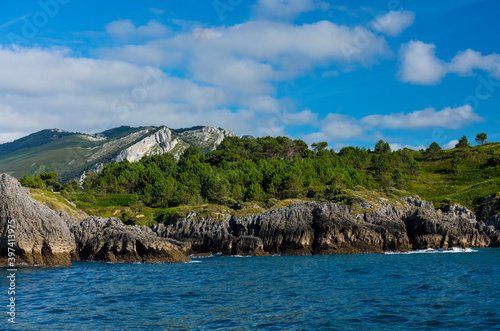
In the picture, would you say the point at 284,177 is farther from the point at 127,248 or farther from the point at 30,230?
the point at 30,230

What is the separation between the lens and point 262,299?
24.8 meters

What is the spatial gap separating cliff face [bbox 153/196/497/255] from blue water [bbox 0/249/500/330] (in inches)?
1035

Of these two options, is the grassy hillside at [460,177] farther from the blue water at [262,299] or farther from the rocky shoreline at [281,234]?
the blue water at [262,299]

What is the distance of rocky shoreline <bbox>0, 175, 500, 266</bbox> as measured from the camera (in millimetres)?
52688

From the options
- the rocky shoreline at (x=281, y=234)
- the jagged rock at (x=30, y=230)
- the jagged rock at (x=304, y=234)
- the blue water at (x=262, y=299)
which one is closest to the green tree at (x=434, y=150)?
the rocky shoreline at (x=281, y=234)

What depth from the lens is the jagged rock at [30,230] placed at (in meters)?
Result: 39.4

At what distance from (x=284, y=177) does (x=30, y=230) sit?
3197 inches

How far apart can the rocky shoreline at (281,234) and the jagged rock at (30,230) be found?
0.35m

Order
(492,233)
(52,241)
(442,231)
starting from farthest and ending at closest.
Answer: (492,233), (442,231), (52,241)

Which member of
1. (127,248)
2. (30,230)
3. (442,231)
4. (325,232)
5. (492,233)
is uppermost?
(30,230)

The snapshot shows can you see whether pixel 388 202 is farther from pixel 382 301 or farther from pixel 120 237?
pixel 382 301

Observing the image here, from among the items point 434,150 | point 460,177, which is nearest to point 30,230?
point 460,177

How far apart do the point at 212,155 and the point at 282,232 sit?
93621 millimetres

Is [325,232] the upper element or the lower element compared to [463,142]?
lower
